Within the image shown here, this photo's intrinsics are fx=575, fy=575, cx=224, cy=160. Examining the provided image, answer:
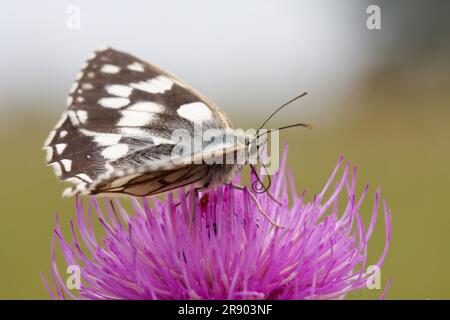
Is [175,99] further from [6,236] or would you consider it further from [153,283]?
[6,236]

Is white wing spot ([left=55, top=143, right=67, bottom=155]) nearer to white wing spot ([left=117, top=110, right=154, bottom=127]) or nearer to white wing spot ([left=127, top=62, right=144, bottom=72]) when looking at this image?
white wing spot ([left=117, top=110, right=154, bottom=127])

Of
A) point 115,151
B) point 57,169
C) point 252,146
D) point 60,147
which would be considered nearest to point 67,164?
point 57,169

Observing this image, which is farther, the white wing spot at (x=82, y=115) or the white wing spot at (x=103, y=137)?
the white wing spot at (x=82, y=115)

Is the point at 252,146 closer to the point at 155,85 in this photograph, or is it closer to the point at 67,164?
the point at 155,85

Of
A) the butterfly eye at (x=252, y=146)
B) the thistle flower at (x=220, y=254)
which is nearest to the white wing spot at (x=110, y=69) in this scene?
the thistle flower at (x=220, y=254)

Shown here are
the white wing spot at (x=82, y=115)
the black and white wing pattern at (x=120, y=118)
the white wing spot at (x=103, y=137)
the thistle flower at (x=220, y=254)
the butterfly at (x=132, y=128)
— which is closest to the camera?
the thistle flower at (x=220, y=254)

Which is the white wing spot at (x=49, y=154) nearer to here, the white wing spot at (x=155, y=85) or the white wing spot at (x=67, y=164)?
the white wing spot at (x=67, y=164)

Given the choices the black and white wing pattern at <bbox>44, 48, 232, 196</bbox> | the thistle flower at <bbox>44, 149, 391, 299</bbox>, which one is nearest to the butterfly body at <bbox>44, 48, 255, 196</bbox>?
the black and white wing pattern at <bbox>44, 48, 232, 196</bbox>
